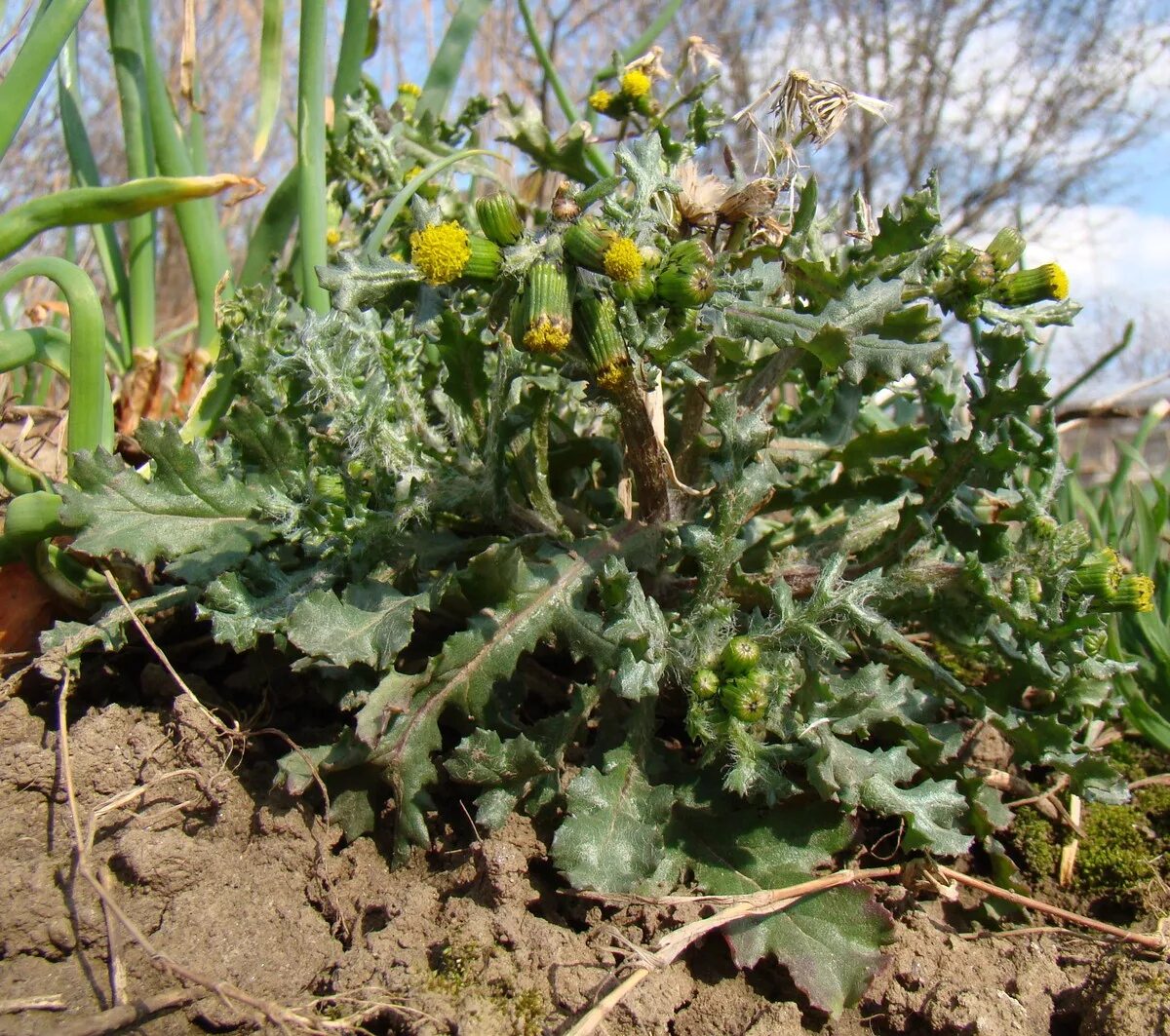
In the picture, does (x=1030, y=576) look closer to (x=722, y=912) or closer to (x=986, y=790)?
(x=986, y=790)

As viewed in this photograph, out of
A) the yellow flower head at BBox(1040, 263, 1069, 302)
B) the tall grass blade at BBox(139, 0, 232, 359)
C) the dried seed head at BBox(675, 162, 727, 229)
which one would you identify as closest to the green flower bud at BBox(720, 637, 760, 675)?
the dried seed head at BBox(675, 162, 727, 229)

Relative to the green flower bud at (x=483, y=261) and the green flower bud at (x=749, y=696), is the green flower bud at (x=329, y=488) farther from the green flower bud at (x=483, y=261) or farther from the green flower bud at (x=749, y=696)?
the green flower bud at (x=749, y=696)

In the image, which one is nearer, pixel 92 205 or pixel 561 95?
pixel 92 205

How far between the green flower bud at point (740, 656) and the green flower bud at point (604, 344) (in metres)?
0.49

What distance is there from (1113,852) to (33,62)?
106 inches

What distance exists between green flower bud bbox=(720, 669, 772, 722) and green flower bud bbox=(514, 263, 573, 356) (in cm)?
64

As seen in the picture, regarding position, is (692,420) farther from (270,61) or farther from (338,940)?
(270,61)

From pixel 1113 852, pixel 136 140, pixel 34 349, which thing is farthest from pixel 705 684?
pixel 136 140

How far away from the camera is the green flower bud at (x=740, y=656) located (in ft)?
5.32

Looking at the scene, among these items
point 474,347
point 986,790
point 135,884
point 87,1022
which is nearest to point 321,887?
point 135,884

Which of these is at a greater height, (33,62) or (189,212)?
(33,62)

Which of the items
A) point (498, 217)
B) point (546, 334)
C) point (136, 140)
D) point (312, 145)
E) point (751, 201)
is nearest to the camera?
point (546, 334)

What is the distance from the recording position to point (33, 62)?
191cm

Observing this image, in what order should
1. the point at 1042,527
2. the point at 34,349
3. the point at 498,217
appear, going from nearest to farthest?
the point at 498,217 < the point at 1042,527 < the point at 34,349
